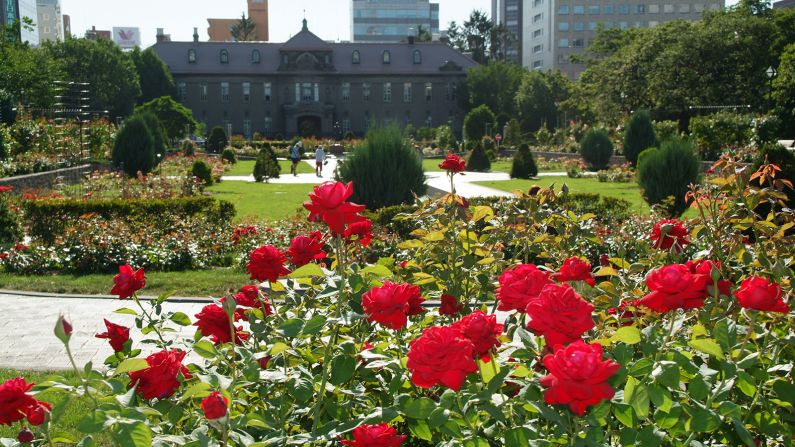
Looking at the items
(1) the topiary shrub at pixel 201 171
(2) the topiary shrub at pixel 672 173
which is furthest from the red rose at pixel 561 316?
(1) the topiary shrub at pixel 201 171

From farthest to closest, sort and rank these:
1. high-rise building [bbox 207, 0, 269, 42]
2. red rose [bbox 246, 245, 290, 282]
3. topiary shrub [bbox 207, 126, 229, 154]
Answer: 1. high-rise building [bbox 207, 0, 269, 42]
2. topiary shrub [bbox 207, 126, 229, 154]
3. red rose [bbox 246, 245, 290, 282]

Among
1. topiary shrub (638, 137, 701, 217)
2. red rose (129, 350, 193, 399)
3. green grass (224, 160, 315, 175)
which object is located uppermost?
red rose (129, 350, 193, 399)

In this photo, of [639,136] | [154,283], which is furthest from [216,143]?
[154,283]

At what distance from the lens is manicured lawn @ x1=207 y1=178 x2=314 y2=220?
51.5 feet

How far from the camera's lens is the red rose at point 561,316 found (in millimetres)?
1872

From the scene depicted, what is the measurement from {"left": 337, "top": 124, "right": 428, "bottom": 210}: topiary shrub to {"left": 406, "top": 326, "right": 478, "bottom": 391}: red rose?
9612 millimetres

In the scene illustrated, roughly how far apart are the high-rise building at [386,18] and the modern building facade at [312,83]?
58451 mm

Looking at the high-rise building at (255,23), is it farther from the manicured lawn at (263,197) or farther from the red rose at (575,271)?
the red rose at (575,271)

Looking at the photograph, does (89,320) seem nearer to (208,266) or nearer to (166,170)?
(208,266)

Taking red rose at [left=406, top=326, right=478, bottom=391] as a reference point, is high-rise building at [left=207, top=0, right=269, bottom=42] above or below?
above

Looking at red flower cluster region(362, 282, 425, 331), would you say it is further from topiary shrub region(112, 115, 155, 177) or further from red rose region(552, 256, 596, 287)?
topiary shrub region(112, 115, 155, 177)

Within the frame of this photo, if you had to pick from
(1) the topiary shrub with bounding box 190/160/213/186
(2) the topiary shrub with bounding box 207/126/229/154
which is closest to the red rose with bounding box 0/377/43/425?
(1) the topiary shrub with bounding box 190/160/213/186

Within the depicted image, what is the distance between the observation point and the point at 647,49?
38688 millimetres

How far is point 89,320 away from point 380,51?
203 ft
